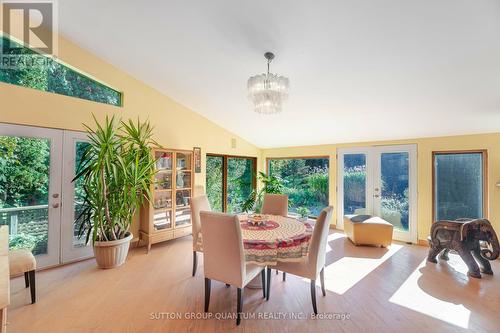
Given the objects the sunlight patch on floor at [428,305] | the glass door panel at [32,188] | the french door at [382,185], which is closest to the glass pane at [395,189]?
the french door at [382,185]

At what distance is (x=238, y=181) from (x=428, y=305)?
3.99 meters

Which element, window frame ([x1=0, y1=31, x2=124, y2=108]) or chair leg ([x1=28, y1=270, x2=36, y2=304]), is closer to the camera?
chair leg ([x1=28, y1=270, x2=36, y2=304])

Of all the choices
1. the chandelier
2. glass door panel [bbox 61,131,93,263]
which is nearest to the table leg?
the chandelier

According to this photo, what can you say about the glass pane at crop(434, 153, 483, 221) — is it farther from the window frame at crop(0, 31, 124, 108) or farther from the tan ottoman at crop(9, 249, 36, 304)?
the tan ottoman at crop(9, 249, 36, 304)

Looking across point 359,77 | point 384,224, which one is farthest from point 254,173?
point 359,77

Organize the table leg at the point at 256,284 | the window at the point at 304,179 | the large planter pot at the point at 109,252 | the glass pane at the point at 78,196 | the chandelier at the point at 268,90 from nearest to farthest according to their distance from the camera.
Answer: the chandelier at the point at 268,90 < the table leg at the point at 256,284 < the large planter pot at the point at 109,252 < the glass pane at the point at 78,196 < the window at the point at 304,179

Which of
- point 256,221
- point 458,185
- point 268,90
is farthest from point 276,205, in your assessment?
point 458,185

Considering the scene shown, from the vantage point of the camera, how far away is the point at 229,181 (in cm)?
521

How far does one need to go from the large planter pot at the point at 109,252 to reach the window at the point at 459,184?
4.84 metres

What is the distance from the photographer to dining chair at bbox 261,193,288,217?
10.7 feet

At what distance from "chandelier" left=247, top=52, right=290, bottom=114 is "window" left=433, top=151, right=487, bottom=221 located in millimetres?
3235

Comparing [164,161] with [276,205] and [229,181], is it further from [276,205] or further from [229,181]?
[276,205]

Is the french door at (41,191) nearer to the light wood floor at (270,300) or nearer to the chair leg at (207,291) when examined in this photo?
the light wood floor at (270,300)

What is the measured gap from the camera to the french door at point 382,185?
386cm
